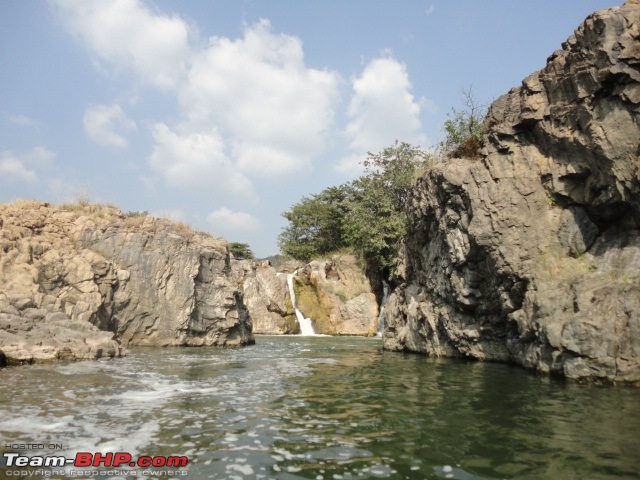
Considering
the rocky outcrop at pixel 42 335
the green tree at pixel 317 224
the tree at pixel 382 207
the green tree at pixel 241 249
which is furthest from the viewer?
the green tree at pixel 241 249

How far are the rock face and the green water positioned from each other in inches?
58.0

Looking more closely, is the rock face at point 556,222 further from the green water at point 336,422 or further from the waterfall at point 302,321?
the waterfall at point 302,321

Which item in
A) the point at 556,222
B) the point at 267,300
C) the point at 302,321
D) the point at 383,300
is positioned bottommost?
the point at 302,321

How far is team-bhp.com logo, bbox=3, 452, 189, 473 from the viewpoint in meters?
5.88

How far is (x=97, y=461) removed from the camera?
6105 millimetres

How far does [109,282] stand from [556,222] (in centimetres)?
1946

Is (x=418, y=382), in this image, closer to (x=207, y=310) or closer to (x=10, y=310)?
(x=10, y=310)

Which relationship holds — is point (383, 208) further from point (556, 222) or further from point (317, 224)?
point (556, 222)

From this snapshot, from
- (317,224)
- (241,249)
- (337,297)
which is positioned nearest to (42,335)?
(337,297)

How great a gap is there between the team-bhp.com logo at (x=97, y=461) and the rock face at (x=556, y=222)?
1015cm

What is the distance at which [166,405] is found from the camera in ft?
31.1

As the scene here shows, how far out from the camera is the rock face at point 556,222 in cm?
1229

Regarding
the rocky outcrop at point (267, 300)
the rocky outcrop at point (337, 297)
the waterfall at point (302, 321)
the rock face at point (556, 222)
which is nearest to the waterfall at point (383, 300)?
the rocky outcrop at point (337, 297)

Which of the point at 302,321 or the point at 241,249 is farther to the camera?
the point at 241,249
